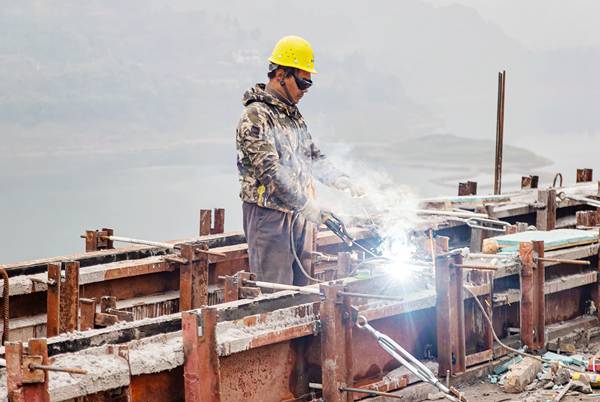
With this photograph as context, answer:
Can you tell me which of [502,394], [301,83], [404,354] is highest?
[301,83]

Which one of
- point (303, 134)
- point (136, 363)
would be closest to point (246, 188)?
point (303, 134)

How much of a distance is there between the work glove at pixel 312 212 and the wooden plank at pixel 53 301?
5.95 feet

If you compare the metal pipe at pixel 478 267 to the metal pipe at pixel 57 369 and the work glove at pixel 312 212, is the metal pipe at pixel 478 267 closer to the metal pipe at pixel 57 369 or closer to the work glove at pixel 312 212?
the work glove at pixel 312 212

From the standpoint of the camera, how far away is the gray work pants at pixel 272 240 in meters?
7.99

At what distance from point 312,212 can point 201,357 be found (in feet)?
7.03

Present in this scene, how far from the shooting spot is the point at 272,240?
8.03 meters

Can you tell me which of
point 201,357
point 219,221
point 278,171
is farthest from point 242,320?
point 219,221

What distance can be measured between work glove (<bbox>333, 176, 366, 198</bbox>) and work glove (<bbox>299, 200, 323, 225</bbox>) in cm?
97

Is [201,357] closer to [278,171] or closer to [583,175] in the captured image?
[278,171]

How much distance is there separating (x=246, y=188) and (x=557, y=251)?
304 centimetres

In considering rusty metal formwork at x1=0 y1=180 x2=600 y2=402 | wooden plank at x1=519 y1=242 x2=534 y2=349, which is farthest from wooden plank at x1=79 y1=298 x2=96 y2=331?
wooden plank at x1=519 y1=242 x2=534 y2=349

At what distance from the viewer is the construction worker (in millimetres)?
7715

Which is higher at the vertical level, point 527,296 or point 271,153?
point 271,153

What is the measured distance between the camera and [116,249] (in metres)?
9.16
